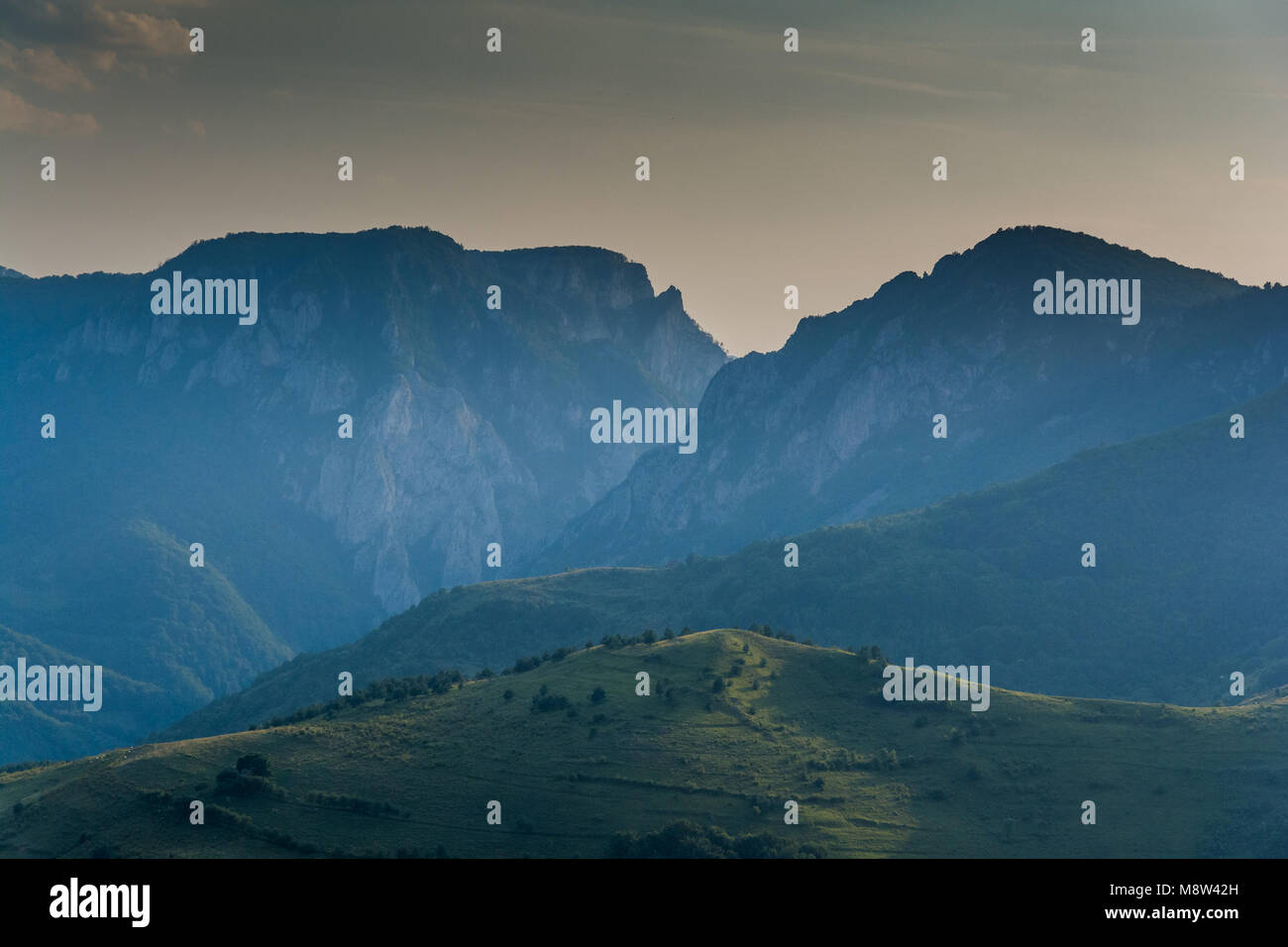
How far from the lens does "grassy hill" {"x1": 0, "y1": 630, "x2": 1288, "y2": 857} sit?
146 metres

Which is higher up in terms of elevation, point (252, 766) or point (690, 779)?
point (252, 766)

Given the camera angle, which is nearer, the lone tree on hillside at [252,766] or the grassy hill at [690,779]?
the grassy hill at [690,779]

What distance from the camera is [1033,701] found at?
186 meters

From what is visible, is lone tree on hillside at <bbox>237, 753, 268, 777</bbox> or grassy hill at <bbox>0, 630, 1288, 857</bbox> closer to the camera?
grassy hill at <bbox>0, 630, 1288, 857</bbox>

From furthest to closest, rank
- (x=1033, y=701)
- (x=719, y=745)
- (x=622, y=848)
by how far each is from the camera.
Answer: (x=1033, y=701), (x=719, y=745), (x=622, y=848)

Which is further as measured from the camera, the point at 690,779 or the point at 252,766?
the point at 690,779

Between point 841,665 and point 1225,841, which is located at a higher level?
point 841,665

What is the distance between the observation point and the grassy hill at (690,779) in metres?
146

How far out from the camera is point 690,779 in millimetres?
158875

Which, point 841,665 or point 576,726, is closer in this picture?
point 576,726
